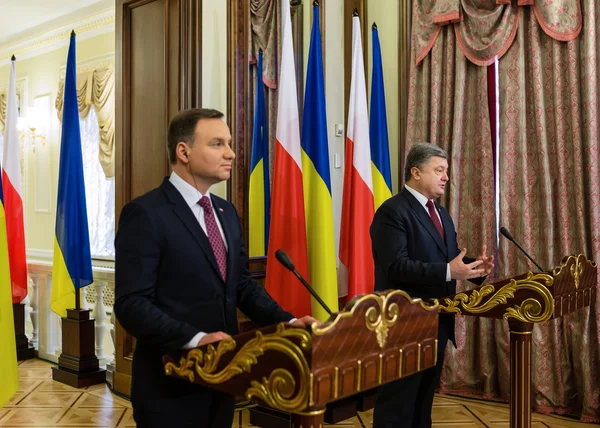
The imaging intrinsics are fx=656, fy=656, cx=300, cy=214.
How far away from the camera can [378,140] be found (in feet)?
13.7

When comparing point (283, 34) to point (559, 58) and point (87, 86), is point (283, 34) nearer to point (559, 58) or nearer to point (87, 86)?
point (559, 58)

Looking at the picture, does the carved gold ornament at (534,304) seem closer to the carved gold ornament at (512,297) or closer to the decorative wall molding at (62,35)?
the carved gold ornament at (512,297)

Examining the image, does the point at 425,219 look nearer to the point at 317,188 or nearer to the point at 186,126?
the point at 317,188

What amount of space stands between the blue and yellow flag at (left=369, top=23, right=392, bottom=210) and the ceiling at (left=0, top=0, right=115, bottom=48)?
11.3 feet

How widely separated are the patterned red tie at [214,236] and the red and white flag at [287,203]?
1737 millimetres

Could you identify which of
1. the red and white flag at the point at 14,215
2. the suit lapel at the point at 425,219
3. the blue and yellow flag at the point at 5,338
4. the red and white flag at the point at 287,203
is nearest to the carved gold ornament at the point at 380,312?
the suit lapel at the point at 425,219

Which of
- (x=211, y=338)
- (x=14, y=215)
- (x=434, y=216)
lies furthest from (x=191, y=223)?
(x=14, y=215)

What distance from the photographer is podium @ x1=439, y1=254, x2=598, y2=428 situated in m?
2.34

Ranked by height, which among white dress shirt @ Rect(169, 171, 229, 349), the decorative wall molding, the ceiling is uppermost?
the ceiling

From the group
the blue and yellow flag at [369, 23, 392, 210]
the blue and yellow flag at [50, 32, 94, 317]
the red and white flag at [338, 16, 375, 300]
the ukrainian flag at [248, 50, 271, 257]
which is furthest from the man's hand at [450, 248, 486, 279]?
the blue and yellow flag at [50, 32, 94, 317]

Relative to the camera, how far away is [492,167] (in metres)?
4.10

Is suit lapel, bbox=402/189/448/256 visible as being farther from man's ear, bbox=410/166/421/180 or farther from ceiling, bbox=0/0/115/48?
ceiling, bbox=0/0/115/48

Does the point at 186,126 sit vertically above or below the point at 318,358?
above

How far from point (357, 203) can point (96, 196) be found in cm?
399
